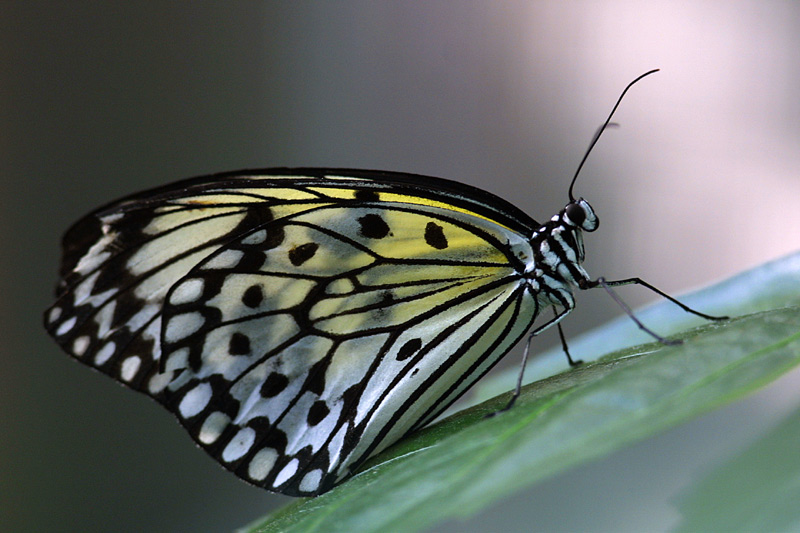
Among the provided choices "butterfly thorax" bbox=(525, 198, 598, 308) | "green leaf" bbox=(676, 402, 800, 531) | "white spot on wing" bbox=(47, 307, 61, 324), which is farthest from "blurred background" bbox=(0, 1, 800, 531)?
"green leaf" bbox=(676, 402, 800, 531)

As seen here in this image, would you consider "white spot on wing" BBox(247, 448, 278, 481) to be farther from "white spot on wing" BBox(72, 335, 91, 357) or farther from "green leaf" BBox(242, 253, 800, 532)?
"green leaf" BBox(242, 253, 800, 532)

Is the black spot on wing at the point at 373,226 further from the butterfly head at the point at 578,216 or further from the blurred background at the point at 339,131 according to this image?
the blurred background at the point at 339,131

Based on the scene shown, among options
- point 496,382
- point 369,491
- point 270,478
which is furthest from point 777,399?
point 369,491

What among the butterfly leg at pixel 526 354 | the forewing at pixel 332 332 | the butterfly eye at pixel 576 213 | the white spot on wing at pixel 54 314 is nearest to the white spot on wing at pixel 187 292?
the forewing at pixel 332 332

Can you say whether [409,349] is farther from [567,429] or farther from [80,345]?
[567,429]

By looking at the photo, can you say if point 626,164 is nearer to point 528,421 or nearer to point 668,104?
point 668,104

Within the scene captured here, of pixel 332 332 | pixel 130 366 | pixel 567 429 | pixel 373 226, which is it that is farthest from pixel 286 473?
pixel 567 429
